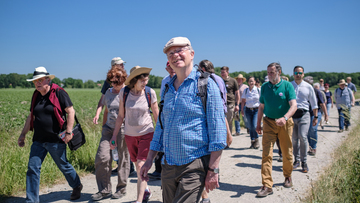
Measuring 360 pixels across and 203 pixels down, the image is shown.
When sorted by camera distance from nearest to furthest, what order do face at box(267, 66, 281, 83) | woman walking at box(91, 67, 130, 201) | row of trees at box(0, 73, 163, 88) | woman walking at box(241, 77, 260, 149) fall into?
woman walking at box(91, 67, 130, 201) < face at box(267, 66, 281, 83) < woman walking at box(241, 77, 260, 149) < row of trees at box(0, 73, 163, 88)

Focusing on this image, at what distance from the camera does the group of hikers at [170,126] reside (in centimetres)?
220

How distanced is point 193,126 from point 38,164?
9.66ft

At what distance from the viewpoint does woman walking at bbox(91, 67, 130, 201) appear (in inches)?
173

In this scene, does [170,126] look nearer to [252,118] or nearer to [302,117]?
[302,117]

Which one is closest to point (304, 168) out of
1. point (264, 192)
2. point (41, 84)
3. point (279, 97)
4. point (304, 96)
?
point (304, 96)

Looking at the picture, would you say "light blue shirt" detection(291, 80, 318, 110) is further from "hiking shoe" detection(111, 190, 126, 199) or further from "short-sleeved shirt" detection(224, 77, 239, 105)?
"hiking shoe" detection(111, 190, 126, 199)

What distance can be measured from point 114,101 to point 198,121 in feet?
8.82

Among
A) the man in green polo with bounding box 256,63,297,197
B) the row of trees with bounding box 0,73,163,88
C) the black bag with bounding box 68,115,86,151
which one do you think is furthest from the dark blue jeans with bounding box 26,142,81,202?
the row of trees with bounding box 0,73,163,88

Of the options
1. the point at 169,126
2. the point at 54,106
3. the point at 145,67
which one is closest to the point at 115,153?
the point at 54,106

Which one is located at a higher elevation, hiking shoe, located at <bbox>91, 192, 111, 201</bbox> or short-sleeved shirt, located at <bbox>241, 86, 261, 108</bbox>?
short-sleeved shirt, located at <bbox>241, 86, 261, 108</bbox>

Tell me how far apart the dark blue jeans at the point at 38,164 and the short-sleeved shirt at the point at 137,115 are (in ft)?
3.71

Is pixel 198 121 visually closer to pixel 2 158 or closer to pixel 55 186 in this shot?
pixel 55 186

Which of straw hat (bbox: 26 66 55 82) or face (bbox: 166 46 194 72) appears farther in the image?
straw hat (bbox: 26 66 55 82)

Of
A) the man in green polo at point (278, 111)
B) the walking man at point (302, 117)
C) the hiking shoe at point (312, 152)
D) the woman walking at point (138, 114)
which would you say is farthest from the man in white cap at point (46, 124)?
the hiking shoe at point (312, 152)
